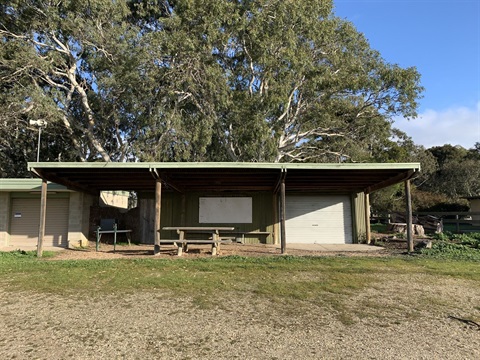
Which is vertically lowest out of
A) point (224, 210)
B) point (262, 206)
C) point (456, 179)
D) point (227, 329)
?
point (227, 329)

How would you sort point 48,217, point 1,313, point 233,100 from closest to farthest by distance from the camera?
1. point 1,313
2. point 48,217
3. point 233,100

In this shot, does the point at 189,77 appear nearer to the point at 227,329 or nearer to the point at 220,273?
the point at 220,273

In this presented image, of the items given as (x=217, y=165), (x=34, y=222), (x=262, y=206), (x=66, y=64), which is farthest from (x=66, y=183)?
(x=66, y=64)

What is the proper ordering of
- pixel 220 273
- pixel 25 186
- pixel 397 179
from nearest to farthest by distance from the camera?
pixel 220 273 < pixel 397 179 < pixel 25 186

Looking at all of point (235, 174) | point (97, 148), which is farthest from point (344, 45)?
point (97, 148)

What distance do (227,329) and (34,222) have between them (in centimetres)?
1249

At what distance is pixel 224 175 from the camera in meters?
11.8

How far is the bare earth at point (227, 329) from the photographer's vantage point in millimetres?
3740

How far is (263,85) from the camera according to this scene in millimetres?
20828

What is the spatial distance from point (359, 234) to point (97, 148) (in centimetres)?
1580

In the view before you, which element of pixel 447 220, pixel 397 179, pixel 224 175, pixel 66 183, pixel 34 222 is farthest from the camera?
pixel 447 220

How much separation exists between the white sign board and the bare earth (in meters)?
8.86

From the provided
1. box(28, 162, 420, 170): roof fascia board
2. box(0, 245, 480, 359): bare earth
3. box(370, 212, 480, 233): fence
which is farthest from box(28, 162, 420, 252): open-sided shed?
box(0, 245, 480, 359): bare earth

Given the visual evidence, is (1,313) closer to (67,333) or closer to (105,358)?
(67,333)
